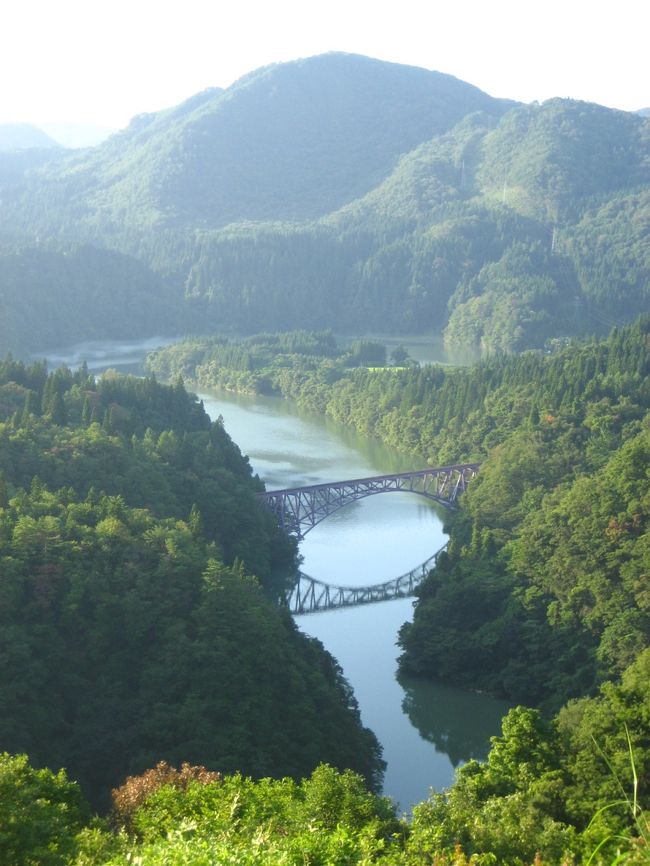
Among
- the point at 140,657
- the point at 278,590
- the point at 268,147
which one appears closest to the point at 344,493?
the point at 278,590

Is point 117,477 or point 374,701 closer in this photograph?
point 374,701

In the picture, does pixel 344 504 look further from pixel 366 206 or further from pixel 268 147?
pixel 268 147

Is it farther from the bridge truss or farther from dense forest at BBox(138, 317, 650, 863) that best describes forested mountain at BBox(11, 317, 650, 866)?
the bridge truss

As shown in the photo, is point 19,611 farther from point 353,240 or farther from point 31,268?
point 353,240

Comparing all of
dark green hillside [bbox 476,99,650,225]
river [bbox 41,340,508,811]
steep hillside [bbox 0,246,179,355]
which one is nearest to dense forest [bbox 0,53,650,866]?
steep hillside [bbox 0,246,179,355]

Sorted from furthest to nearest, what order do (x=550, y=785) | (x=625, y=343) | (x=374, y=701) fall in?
(x=625, y=343)
(x=374, y=701)
(x=550, y=785)

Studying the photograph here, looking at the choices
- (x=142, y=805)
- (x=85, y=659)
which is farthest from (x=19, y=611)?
(x=142, y=805)
